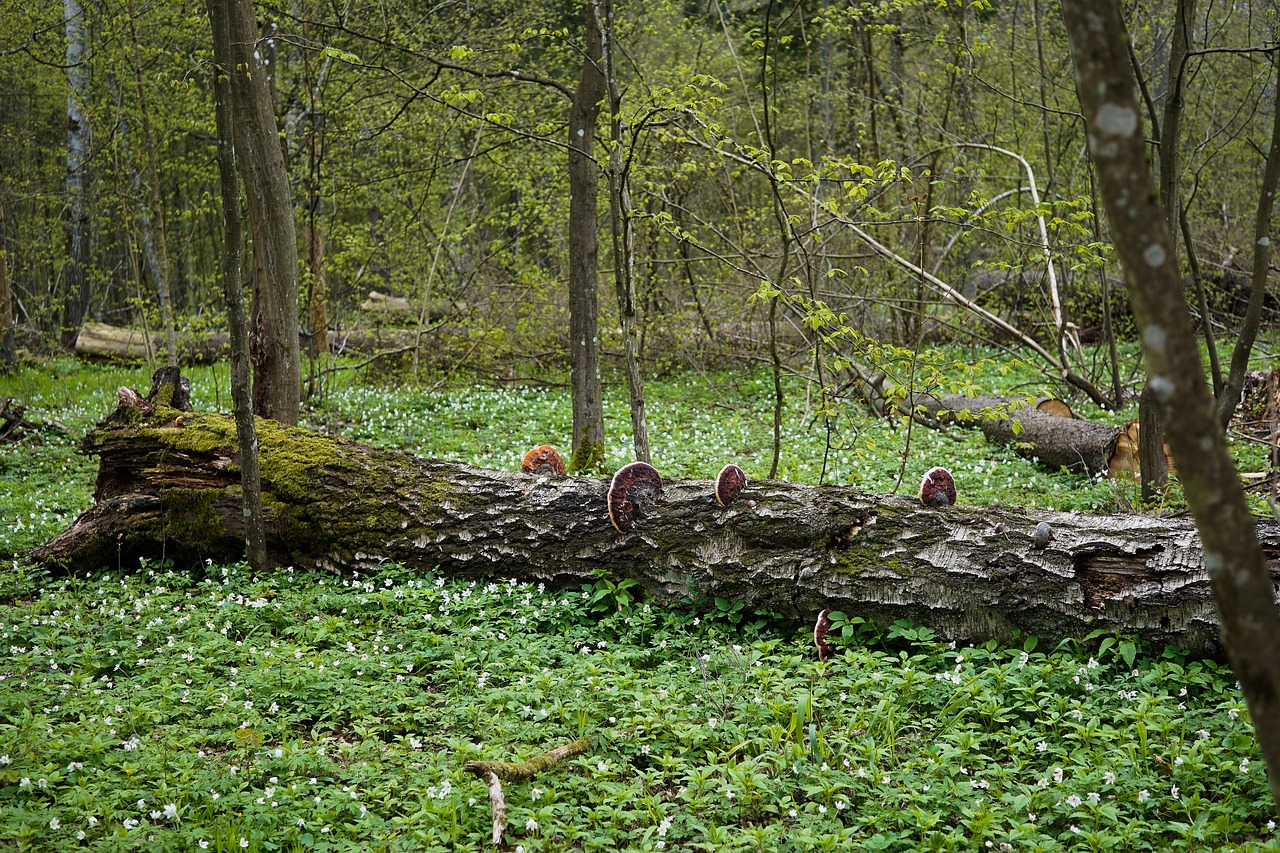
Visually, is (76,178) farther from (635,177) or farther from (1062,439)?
(1062,439)

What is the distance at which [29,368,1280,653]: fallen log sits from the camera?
4.68 metres

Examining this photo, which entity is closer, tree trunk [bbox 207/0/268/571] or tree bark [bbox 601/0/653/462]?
tree trunk [bbox 207/0/268/571]

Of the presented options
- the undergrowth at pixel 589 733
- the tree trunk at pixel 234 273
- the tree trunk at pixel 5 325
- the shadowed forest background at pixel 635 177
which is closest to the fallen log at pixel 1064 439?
the shadowed forest background at pixel 635 177

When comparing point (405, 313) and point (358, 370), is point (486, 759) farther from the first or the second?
point (405, 313)

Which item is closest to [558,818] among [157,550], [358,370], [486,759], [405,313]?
[486,759]

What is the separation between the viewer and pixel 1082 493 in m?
8.23

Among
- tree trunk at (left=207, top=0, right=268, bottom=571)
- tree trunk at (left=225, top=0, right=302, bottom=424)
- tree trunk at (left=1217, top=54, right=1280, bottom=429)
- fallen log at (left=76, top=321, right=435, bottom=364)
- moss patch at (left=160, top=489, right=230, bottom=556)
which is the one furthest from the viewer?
fallen log at (left=76, top=321, right=435, bottom=364)

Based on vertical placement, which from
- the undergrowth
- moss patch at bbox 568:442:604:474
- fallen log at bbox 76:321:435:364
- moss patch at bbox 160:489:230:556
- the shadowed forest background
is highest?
the shadowed forest background

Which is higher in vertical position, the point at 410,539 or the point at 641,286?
the point at 641,286

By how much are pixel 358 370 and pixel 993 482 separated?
12120 mm

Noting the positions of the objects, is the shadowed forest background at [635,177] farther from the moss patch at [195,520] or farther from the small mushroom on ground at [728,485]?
the small mushroom on ground at [728,485]

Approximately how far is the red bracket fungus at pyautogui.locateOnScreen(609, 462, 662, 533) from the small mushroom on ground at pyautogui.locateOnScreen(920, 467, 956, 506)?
173 cm

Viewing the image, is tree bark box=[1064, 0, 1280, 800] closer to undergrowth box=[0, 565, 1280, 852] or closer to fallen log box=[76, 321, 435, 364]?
undergrowth box=[0, 565, 1280, 852]

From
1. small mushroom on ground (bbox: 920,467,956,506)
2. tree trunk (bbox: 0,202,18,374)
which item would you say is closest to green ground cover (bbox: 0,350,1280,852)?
small mushroom on ground (bbox: 920,467,956,506)
